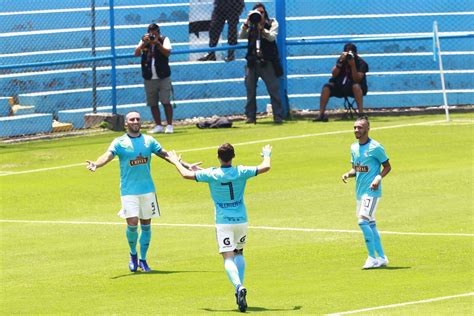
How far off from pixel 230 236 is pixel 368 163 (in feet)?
8.89

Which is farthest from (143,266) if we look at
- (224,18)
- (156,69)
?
(224,18)

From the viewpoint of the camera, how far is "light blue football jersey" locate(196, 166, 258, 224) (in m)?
14.2

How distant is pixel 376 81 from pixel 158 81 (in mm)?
7031

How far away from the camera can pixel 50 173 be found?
86.9ft

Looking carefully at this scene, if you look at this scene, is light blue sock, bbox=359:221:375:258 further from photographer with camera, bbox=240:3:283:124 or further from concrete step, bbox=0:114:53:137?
concrete step, bbox=0:114:53:137

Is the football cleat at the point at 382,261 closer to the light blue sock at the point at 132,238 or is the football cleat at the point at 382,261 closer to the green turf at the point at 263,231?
the green turf at the point at 263,231

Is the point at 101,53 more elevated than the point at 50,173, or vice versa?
the point at 101,53

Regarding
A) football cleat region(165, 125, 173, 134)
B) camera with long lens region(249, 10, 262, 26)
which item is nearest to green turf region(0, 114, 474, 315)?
football cleat region(165, 125, 173, 134)

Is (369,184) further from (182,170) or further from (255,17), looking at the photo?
(255,17)

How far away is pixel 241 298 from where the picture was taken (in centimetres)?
1341

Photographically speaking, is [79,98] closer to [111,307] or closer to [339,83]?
[339,83]

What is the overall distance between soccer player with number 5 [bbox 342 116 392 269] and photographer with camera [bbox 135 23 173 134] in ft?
45.1

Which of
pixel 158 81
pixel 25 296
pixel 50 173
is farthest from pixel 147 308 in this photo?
pixel 158 81

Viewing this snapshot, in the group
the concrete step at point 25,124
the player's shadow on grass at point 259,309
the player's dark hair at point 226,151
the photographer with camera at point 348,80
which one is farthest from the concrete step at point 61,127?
the player's shadow on grass at point 259,309
